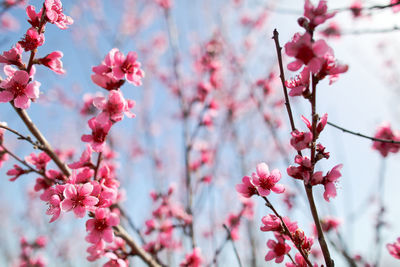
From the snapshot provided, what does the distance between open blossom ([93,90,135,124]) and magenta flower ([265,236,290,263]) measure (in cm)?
100

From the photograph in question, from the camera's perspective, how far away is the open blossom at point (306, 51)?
1037 mm

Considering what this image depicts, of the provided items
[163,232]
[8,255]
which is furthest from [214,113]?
[8,255]

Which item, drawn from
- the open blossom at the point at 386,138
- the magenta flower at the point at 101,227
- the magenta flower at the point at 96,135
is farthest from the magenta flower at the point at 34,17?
the open blossom at the point at 386,138

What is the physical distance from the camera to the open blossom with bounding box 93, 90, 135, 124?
139 cm

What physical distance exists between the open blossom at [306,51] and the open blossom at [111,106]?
2.70 ft

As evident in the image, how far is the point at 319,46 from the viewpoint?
3.39 ft

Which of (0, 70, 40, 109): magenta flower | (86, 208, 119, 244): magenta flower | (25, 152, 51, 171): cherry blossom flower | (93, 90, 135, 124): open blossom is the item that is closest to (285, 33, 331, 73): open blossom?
(93, 90, 135, 124): open blossom

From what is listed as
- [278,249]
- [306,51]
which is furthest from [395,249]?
[306,51]

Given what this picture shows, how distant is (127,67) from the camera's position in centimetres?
155

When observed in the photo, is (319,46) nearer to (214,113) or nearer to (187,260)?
(187,260)

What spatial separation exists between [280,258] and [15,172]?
170cm

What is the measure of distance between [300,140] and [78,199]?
3.36ft

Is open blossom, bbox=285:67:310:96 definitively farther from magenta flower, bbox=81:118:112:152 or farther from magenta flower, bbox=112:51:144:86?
magenta flower, bbox=81:118:112:152

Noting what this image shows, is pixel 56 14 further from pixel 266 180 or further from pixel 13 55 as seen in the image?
pixel 266 180
